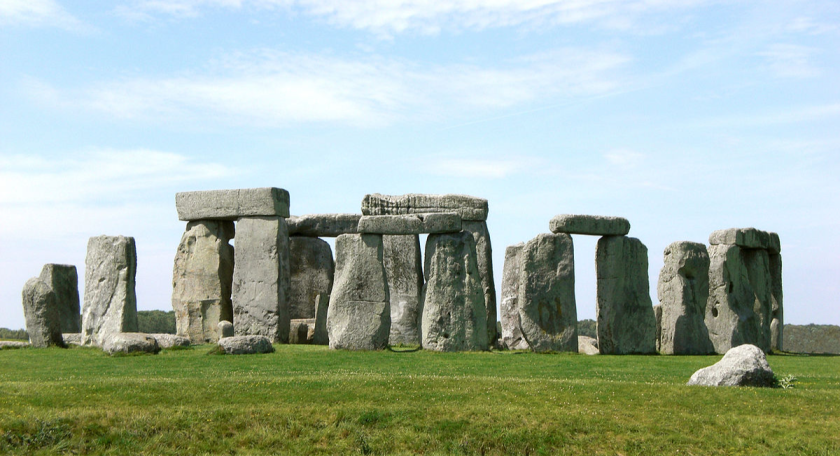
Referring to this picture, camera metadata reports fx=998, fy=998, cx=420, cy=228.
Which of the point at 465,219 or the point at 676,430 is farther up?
the point at 465,219

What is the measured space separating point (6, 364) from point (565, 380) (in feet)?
36.7

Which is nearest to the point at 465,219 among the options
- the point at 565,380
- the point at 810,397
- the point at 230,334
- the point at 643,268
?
the point at 643,268

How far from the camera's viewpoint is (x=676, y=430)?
14188mm

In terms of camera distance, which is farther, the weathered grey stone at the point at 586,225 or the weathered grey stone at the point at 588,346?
the weathered grey stone at the point at 588,346

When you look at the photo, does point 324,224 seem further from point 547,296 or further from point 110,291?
point 547,296

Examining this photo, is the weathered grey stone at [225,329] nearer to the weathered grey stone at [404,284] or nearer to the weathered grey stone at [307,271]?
the weathered grey stone at [404,284]

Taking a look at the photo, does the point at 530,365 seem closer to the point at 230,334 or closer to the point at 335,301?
the point at 335,301

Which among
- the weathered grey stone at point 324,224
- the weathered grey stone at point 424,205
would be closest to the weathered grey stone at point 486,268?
the weathered grey stone at point 424,205

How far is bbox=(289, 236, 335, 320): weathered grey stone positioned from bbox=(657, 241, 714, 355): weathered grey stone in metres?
10.6

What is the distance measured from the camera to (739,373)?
1634 cm

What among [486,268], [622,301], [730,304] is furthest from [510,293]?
[730,304]

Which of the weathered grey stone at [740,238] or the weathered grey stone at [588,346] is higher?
the weathered grey stone at [740,238]

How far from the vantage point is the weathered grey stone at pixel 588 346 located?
2517 cm

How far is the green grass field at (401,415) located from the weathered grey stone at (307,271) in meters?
13.3
